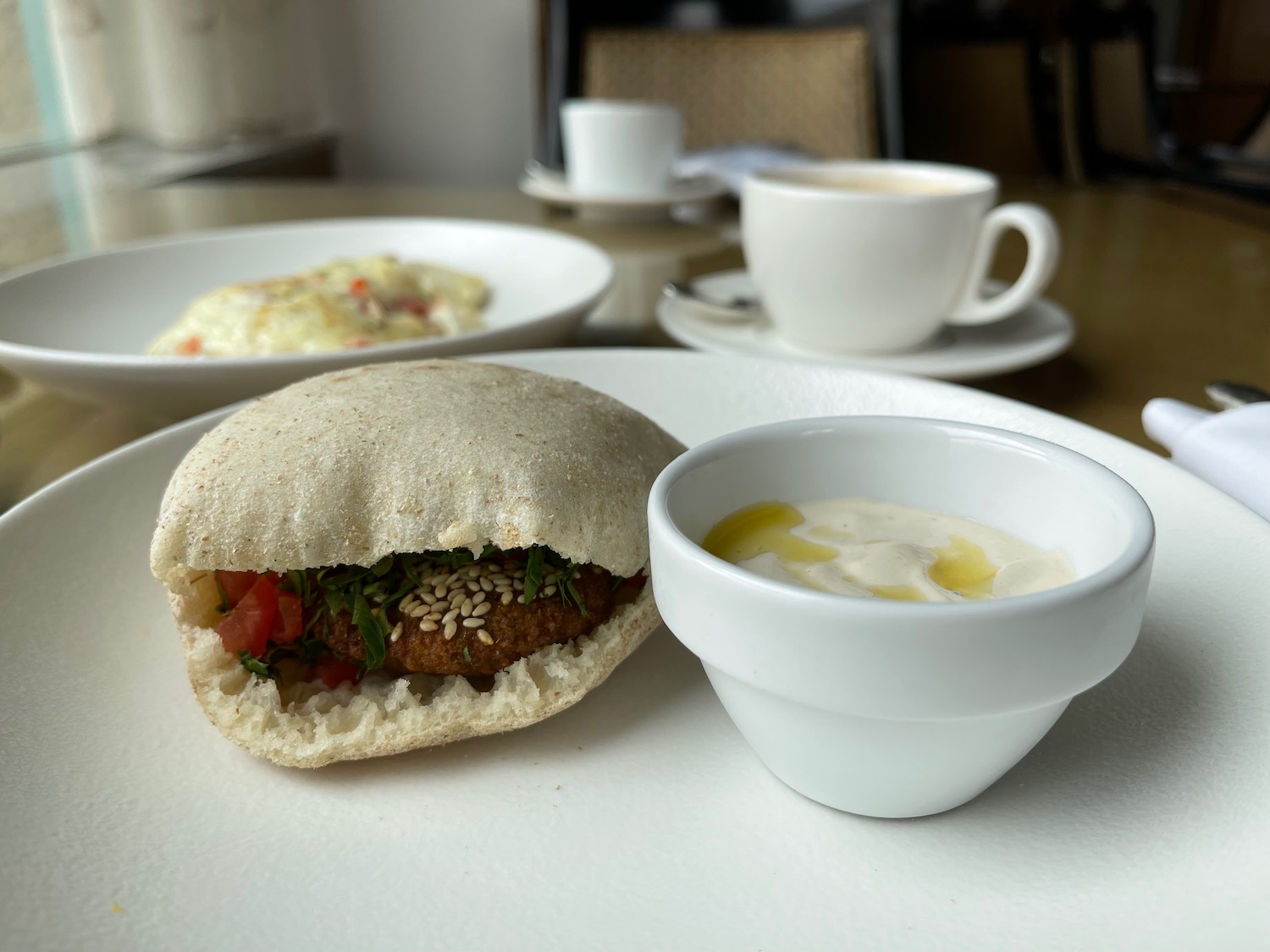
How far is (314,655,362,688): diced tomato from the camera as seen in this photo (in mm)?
980

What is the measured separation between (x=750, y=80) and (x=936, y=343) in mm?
3055

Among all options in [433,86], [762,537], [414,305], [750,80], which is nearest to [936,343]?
[414,305]

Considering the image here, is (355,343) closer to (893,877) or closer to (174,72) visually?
(893,877)

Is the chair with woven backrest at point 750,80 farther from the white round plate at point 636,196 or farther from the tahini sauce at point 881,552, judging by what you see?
the tahini sauce at point 881,552

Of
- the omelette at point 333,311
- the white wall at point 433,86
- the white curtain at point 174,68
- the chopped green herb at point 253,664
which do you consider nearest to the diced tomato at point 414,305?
the omelette at point 333,311

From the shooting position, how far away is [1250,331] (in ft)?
6.74

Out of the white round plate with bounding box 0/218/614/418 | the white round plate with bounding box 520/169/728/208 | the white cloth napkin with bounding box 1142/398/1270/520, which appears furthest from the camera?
the white round plate with bounding box 520/169/728/208

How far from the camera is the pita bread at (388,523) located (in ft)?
2.93

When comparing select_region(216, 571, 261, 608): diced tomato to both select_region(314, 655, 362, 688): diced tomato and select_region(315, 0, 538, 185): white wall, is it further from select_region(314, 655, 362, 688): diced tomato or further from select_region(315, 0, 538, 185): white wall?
select_region(315, 0, 538, 185): white wall

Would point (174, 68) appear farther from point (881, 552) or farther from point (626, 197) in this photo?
point (881, 552)

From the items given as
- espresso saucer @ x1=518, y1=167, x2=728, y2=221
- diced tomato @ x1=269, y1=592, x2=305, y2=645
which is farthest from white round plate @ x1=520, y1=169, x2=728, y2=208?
diced tomato @ x1=269, y1=592, x2=305, y2=645

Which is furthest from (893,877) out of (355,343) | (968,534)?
(355,343)

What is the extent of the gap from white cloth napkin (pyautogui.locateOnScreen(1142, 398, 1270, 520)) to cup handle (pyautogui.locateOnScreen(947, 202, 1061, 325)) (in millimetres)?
652

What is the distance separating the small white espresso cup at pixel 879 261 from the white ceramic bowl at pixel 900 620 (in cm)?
84
